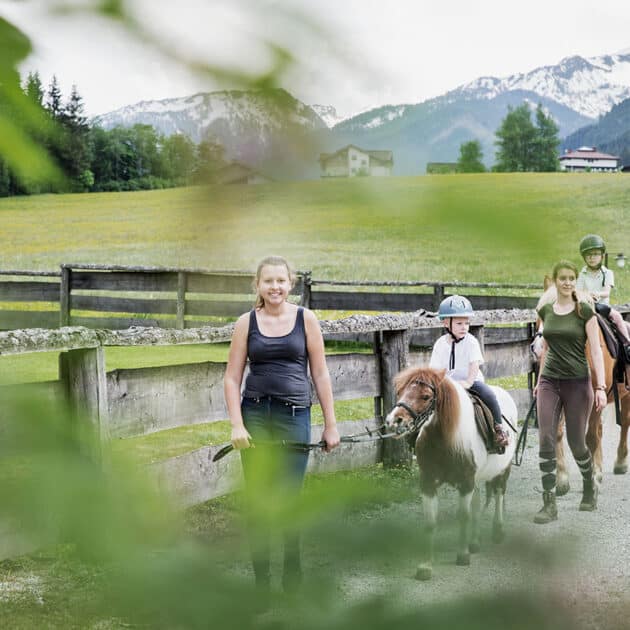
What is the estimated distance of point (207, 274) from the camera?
0.77m

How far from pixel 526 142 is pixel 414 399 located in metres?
3.26

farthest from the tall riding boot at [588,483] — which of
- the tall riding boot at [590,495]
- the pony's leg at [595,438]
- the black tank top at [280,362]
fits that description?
the black tank top at [280,362]

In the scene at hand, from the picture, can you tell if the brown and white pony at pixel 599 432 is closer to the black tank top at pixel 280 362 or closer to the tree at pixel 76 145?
the black tank top at pixel 280 362

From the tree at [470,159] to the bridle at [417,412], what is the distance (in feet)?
10.6

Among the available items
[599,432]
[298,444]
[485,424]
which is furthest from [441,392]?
[298,444]

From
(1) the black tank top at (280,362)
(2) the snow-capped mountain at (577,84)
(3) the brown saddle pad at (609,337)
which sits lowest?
(3) the brown saddle pad at (609,337)

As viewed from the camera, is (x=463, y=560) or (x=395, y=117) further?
(x=463, y=560)

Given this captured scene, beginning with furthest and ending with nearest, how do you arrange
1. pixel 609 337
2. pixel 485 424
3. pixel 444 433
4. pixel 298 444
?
1. pixel 609 337
2. pixel 485 424
3. pixel 444 433
4. pixel 298 444

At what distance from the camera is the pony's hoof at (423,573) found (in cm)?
76

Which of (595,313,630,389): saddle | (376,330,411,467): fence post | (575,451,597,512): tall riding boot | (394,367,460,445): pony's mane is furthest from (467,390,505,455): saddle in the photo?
(376,330,411,467): fence post

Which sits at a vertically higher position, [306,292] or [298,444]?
[298,444]

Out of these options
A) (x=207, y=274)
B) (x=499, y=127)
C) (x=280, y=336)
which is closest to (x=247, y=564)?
(x=207, y=274)

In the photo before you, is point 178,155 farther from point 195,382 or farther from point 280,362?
point 195,382

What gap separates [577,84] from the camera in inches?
23.3
